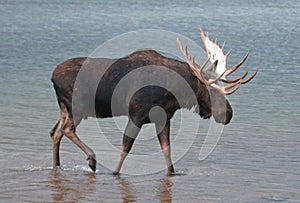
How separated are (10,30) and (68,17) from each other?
633 centimetres

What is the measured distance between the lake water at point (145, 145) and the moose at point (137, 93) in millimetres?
466

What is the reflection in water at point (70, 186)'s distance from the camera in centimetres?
817

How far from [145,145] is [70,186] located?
2313 mm

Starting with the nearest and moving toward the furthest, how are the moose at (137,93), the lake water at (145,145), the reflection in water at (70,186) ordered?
the reflection in water at (70,186)
the lake water at (145,145)
the moose at (137,93)

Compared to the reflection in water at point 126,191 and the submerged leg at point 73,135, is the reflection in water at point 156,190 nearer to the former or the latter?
the reflection in water at point 126,191

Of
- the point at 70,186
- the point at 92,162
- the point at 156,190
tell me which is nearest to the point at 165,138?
the point at 92,162

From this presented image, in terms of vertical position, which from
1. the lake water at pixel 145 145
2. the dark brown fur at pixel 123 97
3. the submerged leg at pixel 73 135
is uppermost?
the dark brown fur at pixel 123 97

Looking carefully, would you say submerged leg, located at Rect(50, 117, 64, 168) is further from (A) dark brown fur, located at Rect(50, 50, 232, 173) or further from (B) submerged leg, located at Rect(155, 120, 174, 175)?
(B) submerged leg, located at Rect(155, 120, 174, 175)

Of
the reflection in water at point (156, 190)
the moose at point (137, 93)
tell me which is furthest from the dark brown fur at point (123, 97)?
the reflection in water at point (156, 190)

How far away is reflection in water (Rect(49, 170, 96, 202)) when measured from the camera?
26.8 ft

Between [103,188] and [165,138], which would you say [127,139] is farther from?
[103,188]

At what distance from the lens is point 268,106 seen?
46.0 feet

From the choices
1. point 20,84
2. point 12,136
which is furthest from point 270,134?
point 20,84

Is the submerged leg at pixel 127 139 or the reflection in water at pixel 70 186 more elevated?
the submerged leg at pixel 127 139
